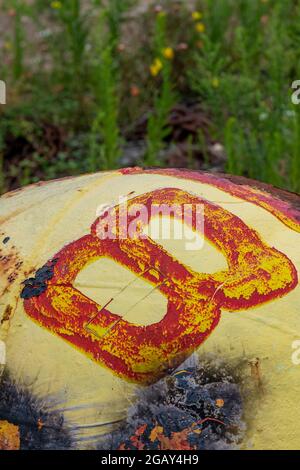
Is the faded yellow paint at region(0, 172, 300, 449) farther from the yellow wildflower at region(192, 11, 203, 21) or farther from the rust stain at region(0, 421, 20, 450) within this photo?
the yellow wildflower at region(192, 11, 203, 21)

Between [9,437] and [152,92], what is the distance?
384cm

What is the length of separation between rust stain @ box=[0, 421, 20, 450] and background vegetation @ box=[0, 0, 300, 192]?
2099 mm

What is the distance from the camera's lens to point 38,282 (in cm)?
177

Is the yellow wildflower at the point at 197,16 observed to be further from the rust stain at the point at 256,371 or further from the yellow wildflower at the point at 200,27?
the rust stain at the point at 256,371

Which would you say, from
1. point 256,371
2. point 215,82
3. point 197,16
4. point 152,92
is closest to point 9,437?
point 256,371

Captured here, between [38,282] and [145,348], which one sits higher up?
[38,282]

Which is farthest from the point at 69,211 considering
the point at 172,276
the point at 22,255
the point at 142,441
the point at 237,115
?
the point at 237,115

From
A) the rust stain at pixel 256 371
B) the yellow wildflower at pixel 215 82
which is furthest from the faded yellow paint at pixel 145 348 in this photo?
the yellow wildflower at pixel 215 82

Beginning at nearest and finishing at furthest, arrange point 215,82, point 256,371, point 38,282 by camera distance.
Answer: point 256,371 → point 38,282 → point 215,82

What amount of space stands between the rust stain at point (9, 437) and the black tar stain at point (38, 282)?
0.98 feet

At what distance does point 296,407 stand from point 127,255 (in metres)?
0.51

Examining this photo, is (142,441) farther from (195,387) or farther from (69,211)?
(69,211)

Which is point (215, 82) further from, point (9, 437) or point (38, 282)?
point (9, 437)
